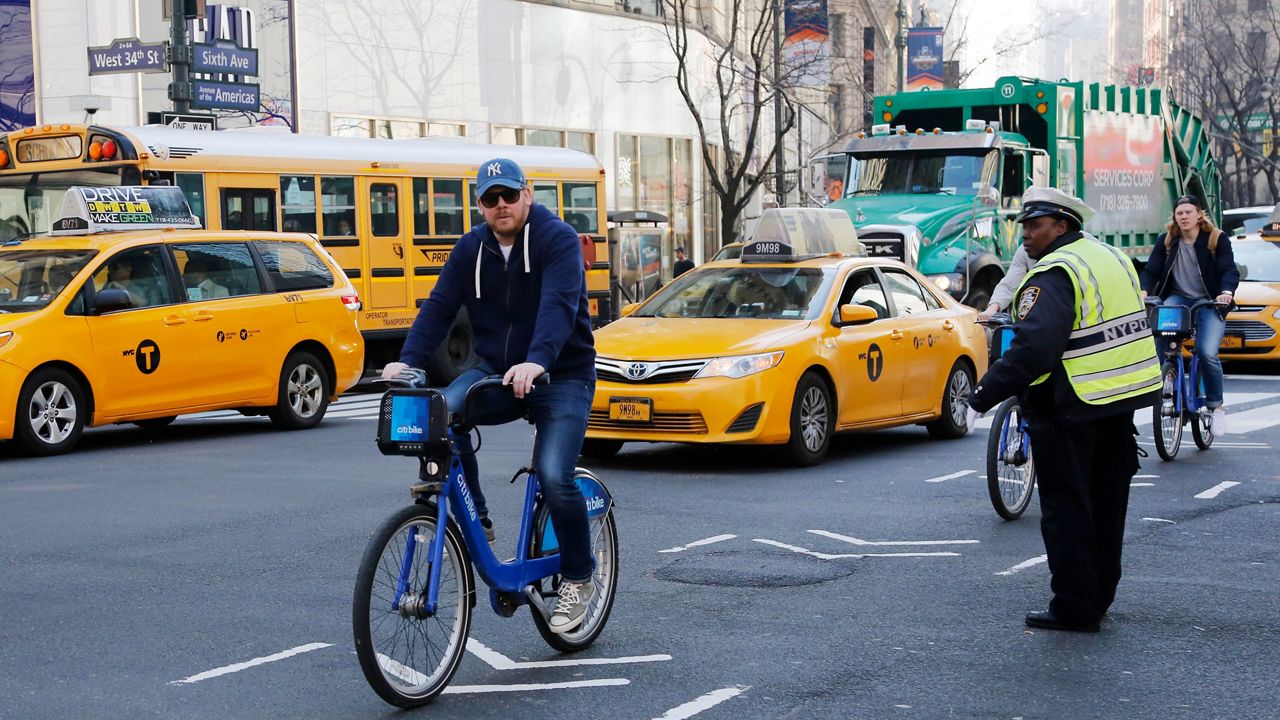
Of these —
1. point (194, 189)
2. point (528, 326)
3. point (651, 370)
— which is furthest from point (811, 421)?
point (194, 189)

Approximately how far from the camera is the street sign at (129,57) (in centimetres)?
1906

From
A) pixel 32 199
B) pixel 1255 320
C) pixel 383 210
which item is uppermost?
pixel 32 199

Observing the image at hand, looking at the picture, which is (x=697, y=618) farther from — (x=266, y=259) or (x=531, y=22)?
(x=531, y=22)

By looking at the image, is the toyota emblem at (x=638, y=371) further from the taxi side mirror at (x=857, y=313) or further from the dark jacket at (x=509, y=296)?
the dark jacket at (x=509, y=296)

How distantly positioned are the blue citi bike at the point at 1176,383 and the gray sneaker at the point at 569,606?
671cm

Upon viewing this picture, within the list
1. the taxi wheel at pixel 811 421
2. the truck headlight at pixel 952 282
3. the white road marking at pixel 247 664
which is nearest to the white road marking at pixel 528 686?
the white road marking at pixel 247 664

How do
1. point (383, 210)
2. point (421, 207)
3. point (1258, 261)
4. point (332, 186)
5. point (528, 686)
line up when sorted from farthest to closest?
point (1258, 261) < point (421, 207) < point (383, 210) < point (332, 186) < point (528, 686)

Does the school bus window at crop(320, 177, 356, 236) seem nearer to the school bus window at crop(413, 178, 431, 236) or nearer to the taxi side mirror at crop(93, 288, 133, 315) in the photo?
the school bus window at crop(413, 178, 431, 236)

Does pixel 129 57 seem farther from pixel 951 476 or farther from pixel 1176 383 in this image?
pixel 1176 383

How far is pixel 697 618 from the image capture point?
277 inches

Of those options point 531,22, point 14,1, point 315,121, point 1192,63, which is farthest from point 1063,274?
point 1192,63

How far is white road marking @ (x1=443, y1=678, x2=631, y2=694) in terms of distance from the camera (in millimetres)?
5910

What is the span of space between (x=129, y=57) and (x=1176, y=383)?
1234 cm

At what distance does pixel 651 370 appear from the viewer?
11734mm
